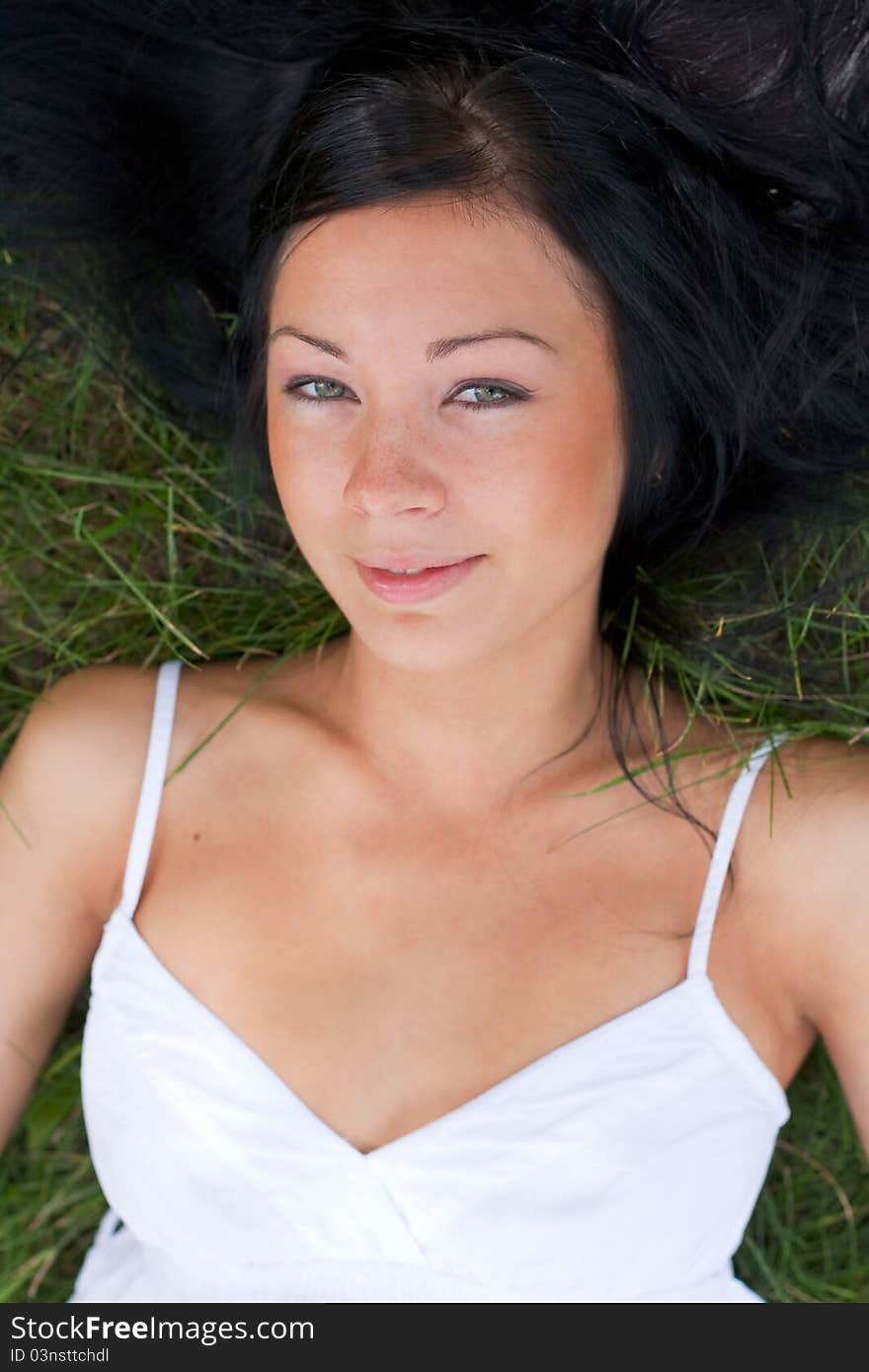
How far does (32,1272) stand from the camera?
2.74 meters

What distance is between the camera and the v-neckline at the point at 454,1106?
2051 mm

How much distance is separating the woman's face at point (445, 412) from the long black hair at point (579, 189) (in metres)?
0.06

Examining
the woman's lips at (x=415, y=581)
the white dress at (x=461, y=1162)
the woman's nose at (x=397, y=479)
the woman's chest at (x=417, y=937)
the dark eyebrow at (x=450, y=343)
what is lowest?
the white dress at (x=461, y=1162)

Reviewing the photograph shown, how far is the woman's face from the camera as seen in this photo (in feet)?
5.68

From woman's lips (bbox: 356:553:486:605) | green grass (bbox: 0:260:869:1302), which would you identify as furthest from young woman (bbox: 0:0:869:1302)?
green grass (bbox: 0:260:869:1302)

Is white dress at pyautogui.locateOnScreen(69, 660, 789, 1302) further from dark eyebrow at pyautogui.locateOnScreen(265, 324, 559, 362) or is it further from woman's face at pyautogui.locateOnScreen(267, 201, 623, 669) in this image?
dark eyebrow at pyautogui.locateOnScreen(265, 324, 559, 362)

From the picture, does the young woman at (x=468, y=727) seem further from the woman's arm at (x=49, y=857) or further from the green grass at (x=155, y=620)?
the green grass at (x=155, y=620)

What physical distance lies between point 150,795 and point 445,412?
905 millimetres

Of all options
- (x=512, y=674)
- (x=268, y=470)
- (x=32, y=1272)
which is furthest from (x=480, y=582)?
(x=32, y=1272)

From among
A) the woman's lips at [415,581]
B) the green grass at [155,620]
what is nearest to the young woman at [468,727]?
the woman's lips at [415,581]

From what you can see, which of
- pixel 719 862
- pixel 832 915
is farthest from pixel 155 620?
pixel 832 915

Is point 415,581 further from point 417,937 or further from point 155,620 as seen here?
point 155,620

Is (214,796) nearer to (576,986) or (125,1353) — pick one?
(576,986)

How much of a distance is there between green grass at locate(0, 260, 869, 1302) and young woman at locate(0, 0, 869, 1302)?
6.6 inches
